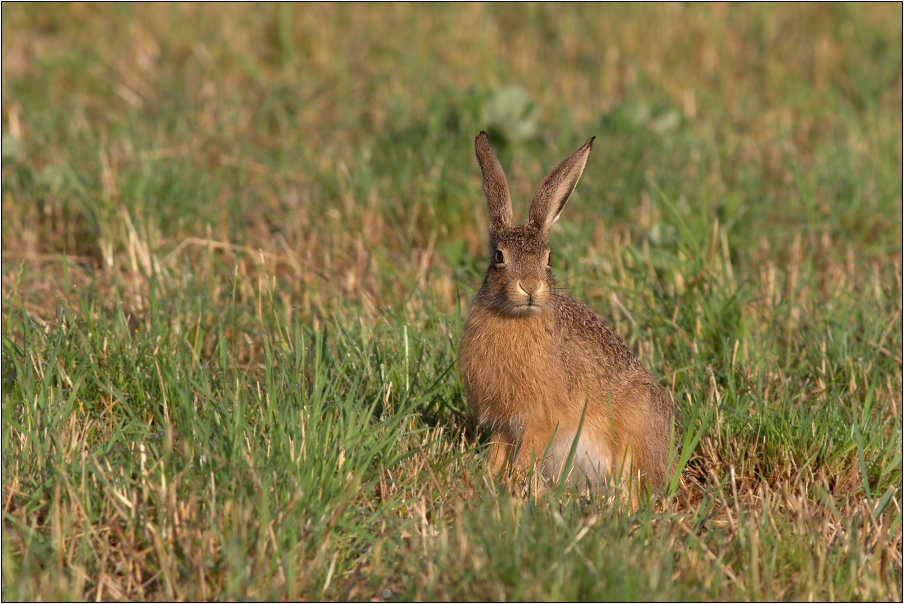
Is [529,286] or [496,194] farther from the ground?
[496,194]

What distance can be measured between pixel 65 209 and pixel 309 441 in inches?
122

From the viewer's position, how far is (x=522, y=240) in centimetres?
382

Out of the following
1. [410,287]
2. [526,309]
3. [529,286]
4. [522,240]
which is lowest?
[410,287]

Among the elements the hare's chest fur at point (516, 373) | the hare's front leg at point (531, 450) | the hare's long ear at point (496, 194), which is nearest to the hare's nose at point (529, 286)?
the hare's chest fur at point (516, 373)

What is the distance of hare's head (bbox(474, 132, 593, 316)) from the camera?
375cm

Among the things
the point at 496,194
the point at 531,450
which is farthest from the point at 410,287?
the point at 531,450

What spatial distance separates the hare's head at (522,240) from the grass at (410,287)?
1.57 feet

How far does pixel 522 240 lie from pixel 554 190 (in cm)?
26

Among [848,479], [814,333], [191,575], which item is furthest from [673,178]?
[191,575]

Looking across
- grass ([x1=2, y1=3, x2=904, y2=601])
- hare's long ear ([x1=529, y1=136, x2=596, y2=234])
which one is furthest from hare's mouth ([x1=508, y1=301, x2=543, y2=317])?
grass ([x1=2, y1=3, x2=904, y2=601])

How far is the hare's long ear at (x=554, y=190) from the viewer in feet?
12.9

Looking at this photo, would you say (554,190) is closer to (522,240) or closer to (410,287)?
(522,240)

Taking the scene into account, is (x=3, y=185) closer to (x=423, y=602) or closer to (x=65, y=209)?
(x=65, y=209)

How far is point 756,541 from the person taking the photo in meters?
3.16
